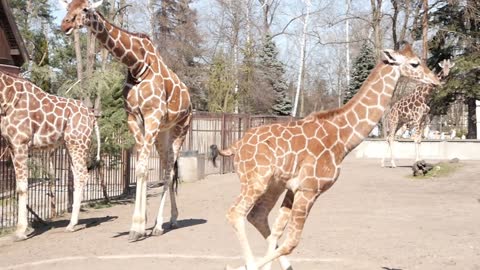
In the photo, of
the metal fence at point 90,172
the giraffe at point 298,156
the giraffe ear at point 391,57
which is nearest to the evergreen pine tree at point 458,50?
the metal fence at point 90,172

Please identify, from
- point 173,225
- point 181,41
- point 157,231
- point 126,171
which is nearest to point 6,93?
point 157,231

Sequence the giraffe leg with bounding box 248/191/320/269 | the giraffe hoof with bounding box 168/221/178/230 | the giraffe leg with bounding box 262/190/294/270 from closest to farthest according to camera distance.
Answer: the giraffe leg with bounding box 248/191/320/269 → the giraffe leg with bounding box 262/190/294/270 → the giraffe hoof with bounding box 168/221/178/230

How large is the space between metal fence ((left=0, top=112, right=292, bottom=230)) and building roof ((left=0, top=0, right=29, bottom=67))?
6.83 m

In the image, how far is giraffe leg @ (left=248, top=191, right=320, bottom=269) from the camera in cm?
701

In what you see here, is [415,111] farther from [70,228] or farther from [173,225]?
[70,228]

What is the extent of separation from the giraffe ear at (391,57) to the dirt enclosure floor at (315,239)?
2.84 meters

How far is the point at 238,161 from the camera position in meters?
7.46

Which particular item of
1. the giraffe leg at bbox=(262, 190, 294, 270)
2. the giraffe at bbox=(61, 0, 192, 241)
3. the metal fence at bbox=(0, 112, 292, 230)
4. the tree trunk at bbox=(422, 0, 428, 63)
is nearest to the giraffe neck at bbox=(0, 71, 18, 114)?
the metal fence at bbox=(0, 112, 292, 230)

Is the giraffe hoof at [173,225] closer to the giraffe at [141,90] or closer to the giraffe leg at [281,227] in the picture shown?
the giraffe at [141,90]

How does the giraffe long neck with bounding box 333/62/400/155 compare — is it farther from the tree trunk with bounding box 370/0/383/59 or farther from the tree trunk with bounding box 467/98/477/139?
the tree trunk with bounding box 370/0/383/59

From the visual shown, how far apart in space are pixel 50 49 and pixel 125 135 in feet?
122

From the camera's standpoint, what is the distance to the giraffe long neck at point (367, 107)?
749cm

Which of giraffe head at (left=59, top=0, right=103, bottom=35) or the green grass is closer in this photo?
giraffe head at (left=59, top=0, right=103, bottom=35)

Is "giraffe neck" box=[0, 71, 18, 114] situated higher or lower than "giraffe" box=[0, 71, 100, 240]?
higher
